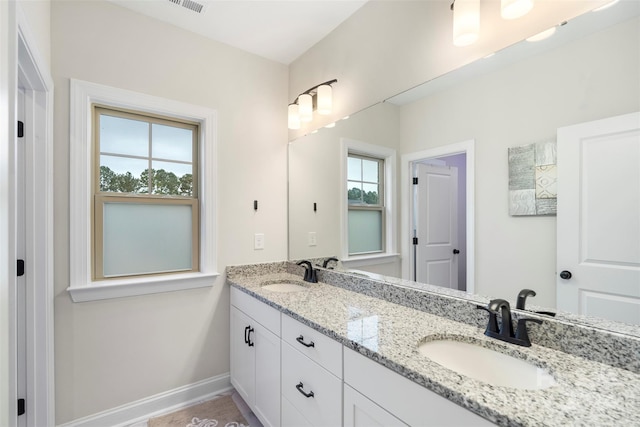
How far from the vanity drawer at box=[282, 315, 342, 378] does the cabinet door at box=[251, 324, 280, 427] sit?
0.15 m

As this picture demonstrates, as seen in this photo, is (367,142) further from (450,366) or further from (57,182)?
(57,182)

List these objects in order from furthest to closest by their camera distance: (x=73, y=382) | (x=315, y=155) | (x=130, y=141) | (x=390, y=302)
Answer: (x=315, y=155) < (x=130, y=141) < (x=73, y=382) < (x=390, y=302)

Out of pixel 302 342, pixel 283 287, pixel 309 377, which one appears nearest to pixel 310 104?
pixel 283 287

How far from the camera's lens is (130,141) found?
2.04 meters

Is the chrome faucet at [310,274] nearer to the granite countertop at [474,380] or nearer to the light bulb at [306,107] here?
the granite countertop at [474,380]

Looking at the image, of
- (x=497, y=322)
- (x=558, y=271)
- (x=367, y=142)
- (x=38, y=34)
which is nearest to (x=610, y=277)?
(x=558, y=271)

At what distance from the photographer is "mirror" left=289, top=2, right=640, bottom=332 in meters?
1.00

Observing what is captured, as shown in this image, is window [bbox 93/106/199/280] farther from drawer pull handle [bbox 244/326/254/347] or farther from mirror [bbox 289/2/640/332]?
mirror [bbox 289/2/640/332]

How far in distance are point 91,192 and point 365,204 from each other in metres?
1.69

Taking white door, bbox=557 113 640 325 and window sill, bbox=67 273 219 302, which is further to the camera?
window sill, bbox=67 273 219 302

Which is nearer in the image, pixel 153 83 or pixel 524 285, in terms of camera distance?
pixel 524 285

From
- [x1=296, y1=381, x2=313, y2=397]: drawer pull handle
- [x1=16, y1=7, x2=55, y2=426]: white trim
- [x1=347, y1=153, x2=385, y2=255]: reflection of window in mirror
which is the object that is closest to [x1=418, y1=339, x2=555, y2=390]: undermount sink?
[x1=296, y1=381, x2=313, y2=397]: drawer pull handle

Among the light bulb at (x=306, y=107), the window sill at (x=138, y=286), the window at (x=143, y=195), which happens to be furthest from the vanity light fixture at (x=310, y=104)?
the window sill at (x=138, y=286)

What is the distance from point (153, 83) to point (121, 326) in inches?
62.5
